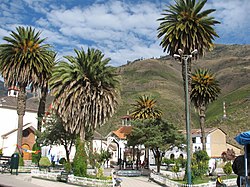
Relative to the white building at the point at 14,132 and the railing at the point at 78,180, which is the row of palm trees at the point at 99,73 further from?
the white building at the point at 14,132

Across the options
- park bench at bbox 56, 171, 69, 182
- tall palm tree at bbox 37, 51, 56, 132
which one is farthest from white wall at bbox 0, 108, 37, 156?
park bench at bbox 56, 171, 69, 182

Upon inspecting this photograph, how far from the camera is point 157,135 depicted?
38031 mm

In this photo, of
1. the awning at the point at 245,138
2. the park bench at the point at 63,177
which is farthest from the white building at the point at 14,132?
the awning at the point at 245,138

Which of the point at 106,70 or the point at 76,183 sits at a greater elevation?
the point at 106,70

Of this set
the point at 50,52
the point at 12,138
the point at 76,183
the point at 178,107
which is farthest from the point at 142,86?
the point at 76,183

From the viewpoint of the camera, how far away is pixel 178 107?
148000 millimetres

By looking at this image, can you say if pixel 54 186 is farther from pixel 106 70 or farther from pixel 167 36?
pixel 167 36

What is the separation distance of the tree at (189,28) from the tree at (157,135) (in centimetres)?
1027

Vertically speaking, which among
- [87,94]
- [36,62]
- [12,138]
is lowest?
[12,138]

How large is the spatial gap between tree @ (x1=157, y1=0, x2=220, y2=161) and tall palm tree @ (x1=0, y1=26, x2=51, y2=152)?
16.9 m

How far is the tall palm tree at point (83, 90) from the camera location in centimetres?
3083

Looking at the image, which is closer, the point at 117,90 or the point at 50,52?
the point at 117,90

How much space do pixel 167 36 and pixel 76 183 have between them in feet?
53.6

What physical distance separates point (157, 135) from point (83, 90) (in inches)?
481
